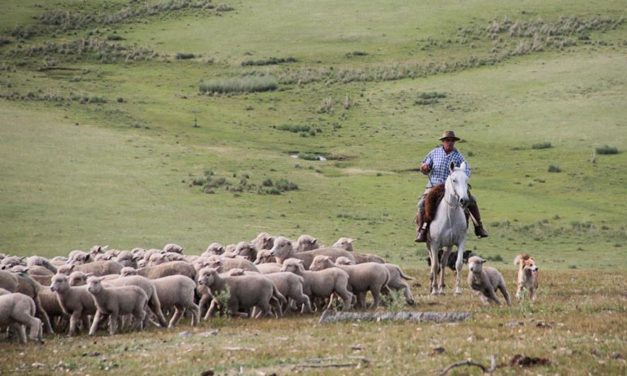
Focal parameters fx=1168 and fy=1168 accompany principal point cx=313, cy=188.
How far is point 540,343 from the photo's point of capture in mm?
14445

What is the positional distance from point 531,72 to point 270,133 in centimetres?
2281

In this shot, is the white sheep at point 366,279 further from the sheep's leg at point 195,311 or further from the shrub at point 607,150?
the shrub at point 607,150

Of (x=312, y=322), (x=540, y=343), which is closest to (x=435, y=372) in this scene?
(x=540, y=343)

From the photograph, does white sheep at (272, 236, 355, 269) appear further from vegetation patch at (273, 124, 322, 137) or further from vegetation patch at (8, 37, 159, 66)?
vegetation patch at (8, 37, 159, 66)

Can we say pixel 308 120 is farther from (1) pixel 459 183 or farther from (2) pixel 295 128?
(1) pixel 459 183

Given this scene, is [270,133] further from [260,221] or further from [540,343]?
[540,343]

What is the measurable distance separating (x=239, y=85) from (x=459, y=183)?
5507 cm

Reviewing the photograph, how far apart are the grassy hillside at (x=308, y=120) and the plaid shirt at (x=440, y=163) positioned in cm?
1302

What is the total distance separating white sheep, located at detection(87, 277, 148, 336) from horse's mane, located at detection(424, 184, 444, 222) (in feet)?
22.3

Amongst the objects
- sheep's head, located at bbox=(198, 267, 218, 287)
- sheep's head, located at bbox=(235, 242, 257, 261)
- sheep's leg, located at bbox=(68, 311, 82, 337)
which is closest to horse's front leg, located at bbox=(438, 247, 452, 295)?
sheep's head, located at bbox=(235, 242, 257, 261)

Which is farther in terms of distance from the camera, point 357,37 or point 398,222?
point 357,37

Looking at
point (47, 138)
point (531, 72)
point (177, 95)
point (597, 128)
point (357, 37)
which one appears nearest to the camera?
point (47, 138)

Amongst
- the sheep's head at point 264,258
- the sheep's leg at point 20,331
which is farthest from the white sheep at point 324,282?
the sheep's leg at point 20,331

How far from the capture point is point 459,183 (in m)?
22.2
